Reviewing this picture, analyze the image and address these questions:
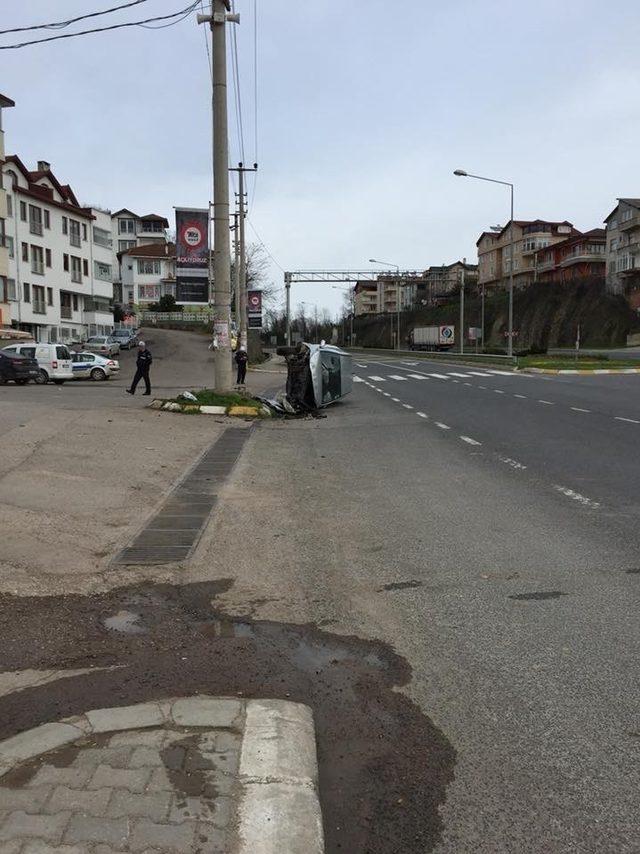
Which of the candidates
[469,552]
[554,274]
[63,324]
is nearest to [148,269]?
[63,324]

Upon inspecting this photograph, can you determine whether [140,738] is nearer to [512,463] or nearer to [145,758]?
[145,758]

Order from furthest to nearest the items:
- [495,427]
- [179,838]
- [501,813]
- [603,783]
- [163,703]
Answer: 1. [495,427]
2. [163,703]
3. [603,783]
4. [501,813]
5. [179,838]

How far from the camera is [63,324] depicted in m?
60.8

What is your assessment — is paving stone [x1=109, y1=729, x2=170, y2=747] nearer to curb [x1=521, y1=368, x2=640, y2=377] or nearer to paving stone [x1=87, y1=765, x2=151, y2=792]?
paving stone [x1=87, y1=765, x2=151, y2=792]

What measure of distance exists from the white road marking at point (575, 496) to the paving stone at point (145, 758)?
6363 millimetres

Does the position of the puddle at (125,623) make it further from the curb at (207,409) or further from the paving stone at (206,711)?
the curb at (207,409)

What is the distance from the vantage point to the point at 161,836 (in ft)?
8.78

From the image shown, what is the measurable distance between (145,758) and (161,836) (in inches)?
21.0

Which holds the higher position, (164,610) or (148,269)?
(148,269)

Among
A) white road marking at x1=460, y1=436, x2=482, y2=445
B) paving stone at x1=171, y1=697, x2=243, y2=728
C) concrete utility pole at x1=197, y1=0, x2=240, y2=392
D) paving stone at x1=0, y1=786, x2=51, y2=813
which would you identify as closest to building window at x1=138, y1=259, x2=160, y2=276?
concrete utility pole at x1=197, y1=0, x2=240, y2=392

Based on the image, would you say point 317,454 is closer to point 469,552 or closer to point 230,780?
point 469,552

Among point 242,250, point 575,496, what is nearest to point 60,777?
point 575,496

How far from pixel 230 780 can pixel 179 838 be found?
0.40 meters

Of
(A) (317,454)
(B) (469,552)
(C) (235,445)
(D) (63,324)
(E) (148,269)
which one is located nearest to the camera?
(B) (469,552)
